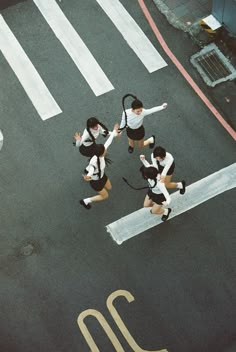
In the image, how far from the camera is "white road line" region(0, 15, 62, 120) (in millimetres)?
13695

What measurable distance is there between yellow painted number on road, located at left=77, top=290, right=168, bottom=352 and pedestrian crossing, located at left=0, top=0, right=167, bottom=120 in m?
5.06

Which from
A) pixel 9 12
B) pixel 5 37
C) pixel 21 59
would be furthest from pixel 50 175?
pixel 9 12

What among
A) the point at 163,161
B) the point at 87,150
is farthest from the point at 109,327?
the point at 87,150

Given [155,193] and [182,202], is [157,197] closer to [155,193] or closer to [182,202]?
[155,193]

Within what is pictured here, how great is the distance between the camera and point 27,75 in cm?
1419

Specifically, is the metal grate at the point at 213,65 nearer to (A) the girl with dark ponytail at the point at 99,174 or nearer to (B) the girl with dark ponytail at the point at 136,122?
(B) the girl with dark ponytail at the point at 136,122

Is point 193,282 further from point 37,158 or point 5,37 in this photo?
point 5,37

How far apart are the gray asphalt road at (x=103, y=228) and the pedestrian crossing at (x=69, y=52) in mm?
169

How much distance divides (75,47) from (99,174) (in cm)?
495

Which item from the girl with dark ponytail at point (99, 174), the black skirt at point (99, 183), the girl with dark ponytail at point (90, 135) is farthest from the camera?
the black skirt at point (99, 183)

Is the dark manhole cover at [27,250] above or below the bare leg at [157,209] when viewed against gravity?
above

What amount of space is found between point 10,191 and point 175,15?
686 cm

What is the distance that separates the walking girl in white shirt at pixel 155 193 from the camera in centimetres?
1034

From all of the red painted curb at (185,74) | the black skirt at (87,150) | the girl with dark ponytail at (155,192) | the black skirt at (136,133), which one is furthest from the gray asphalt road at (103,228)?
the black skirt at (87,150)
